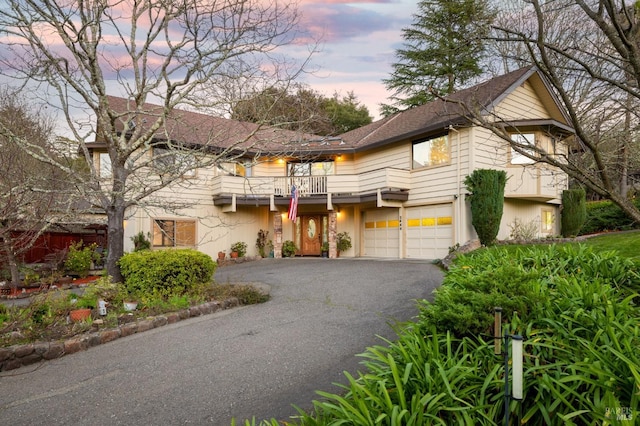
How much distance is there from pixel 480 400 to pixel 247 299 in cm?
667

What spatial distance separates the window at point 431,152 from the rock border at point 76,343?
455 inches

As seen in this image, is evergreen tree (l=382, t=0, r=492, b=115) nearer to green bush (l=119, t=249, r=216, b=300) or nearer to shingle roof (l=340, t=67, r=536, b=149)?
shingle roof (l=340, t=67, r=536, b=149)

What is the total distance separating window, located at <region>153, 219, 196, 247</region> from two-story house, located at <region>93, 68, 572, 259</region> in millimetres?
45

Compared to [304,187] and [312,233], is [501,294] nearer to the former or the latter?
[304,187]

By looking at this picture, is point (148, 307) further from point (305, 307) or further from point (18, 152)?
point (18, 152)

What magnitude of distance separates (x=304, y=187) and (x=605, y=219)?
1430 cm

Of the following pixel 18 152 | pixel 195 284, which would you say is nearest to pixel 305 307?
pixel 195 284

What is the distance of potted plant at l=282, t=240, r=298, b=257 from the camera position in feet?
61.6

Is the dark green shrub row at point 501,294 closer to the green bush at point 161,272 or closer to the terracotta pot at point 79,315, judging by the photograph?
the green bush at point 161,272

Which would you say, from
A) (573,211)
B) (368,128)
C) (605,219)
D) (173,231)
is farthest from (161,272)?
(605,219)

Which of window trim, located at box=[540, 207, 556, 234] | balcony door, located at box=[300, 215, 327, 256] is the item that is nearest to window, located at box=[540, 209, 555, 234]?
window trim, located at box=[540, 207, 556, 234]

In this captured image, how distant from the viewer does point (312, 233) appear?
1994cm

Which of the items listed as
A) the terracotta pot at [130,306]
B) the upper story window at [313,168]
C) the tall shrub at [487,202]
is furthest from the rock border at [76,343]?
the upper story window at [313,168]

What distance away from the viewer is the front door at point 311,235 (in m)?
19.8
